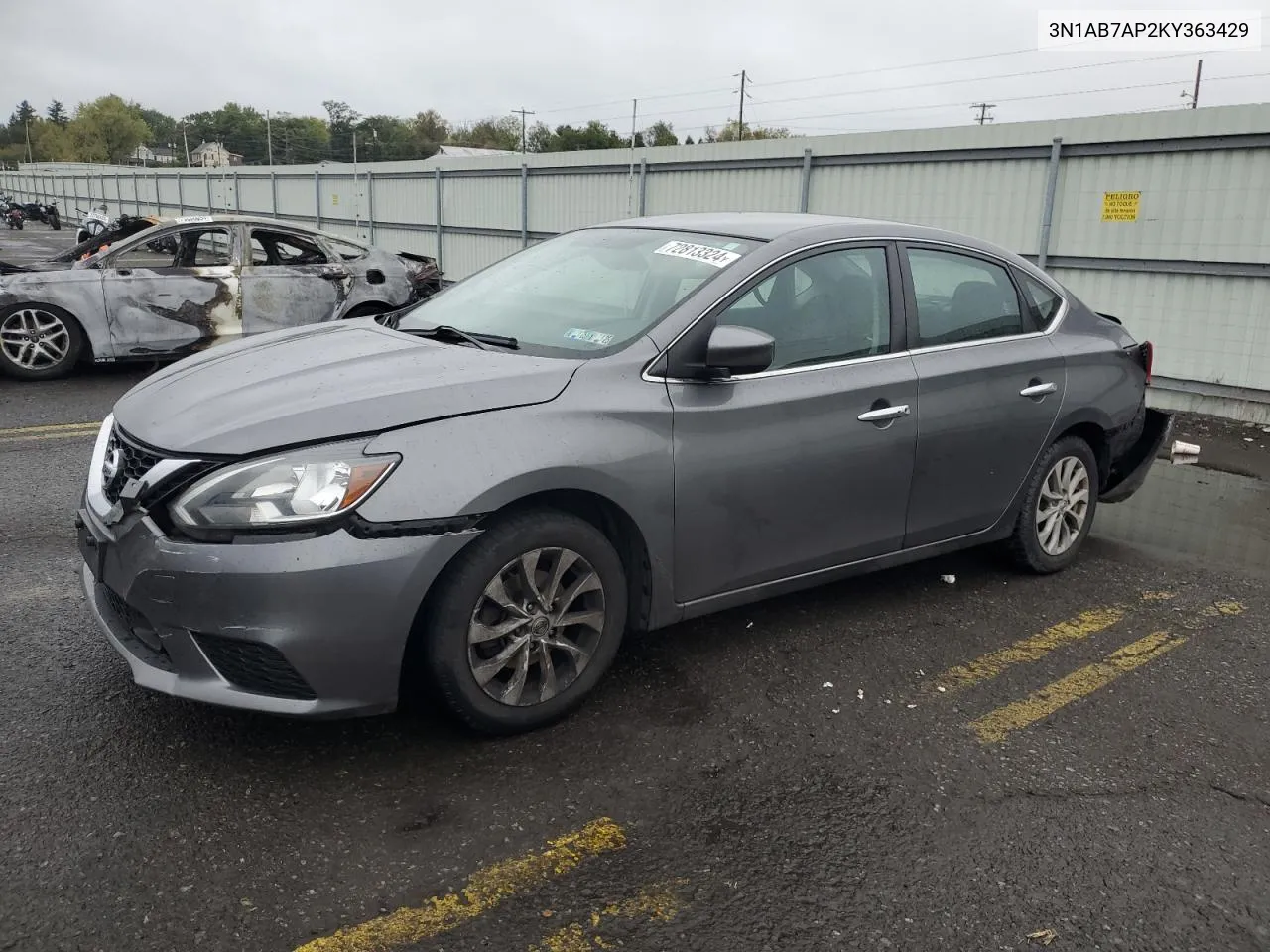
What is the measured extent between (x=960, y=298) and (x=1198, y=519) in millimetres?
2950

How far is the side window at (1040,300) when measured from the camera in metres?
4.89

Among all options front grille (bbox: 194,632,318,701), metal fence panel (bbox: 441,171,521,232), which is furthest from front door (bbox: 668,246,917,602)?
metal fence panel (bbox: 441,171,521,232)

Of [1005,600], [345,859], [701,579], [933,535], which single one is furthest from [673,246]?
[345,859]

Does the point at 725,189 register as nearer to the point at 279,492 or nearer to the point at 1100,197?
the point at 1100,197

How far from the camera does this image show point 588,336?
3.67m

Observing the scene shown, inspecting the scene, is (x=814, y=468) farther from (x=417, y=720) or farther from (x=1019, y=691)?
(x=417, y=720)

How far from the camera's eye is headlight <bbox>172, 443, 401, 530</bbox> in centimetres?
281

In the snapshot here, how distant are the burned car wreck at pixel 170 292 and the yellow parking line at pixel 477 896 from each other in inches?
325

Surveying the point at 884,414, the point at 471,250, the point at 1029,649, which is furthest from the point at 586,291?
the point at 471,250

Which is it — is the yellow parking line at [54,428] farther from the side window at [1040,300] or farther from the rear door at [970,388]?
the side window at [1040,300]

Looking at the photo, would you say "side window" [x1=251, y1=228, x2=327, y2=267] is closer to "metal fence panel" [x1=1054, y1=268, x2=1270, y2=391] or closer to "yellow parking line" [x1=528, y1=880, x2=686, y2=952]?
"metal fence panel" [x1=1054, y1=268, x2=1270, y2=391]

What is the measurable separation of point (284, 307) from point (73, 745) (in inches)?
301

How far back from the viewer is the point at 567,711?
3367 millimetres

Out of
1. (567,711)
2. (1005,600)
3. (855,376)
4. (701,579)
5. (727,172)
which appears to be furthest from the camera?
(727,172)
